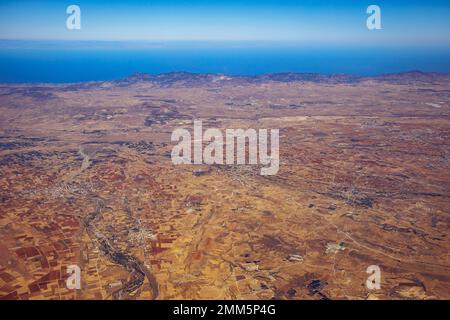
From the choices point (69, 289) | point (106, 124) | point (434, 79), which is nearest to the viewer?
point (69, 289)

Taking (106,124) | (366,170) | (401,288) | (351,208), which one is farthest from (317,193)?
(106,124)

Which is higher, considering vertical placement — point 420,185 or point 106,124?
point 106,124

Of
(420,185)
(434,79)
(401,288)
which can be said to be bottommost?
(401,288)

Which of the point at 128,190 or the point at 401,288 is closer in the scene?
the point at 401,288

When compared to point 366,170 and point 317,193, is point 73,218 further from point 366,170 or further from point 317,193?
point 366,170

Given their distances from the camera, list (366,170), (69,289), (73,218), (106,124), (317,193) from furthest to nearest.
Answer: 1. (106,124)
2. (366,170)
3. (317,193)
4. (73,218)
5. (69,289)

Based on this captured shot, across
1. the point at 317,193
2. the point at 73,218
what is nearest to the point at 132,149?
the point at 73,218

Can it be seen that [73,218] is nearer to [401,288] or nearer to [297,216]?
[297,216]
